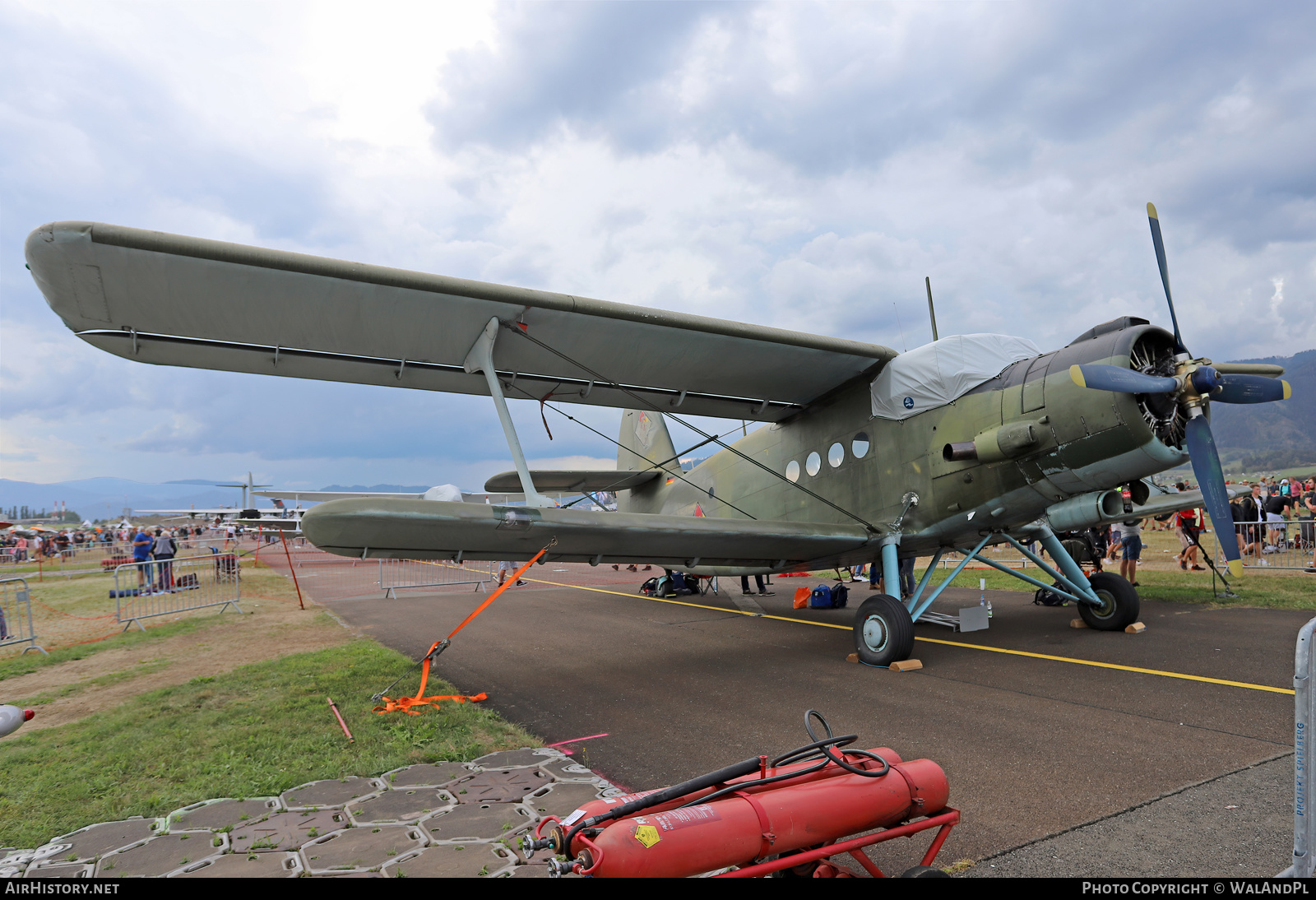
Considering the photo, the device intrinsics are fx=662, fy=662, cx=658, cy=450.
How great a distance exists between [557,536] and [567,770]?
108 inches

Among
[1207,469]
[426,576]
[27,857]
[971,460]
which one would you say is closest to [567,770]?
[27,857]

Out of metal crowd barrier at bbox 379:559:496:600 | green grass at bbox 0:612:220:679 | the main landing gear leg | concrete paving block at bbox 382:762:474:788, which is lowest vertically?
metal crowd barrier at bbox 379:559:496:600

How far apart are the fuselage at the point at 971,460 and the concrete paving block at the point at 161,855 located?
7.04m

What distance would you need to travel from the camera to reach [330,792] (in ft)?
13.8

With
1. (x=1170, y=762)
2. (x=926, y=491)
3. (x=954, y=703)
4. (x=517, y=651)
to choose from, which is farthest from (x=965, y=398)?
(x=517, y=651)

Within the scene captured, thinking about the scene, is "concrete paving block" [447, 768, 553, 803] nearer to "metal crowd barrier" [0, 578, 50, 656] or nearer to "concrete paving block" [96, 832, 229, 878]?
"concrete paving block" [96, 832, 229, 878]

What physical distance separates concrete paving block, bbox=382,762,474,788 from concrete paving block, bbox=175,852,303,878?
3.28 feet

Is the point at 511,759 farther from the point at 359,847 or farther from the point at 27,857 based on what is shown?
the point at 27,857

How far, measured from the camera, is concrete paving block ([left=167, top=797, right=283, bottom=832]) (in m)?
3.76

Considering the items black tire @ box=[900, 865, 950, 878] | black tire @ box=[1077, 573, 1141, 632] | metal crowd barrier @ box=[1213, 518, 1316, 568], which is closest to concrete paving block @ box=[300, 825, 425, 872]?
black tire @ box=[900, 865, 950, 878]

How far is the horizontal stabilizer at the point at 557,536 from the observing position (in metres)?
5.91

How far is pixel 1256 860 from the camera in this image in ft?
9.62

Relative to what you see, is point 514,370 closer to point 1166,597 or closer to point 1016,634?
point 1016,634

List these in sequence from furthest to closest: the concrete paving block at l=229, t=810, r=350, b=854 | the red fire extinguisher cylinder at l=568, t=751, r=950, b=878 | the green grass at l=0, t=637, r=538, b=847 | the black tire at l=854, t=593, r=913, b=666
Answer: the black tire at l=854, t=593, r=913, b=666 → the green grass at l=0, t=637, r=538, b=847 → the concrete paving block at l=229, t=810, r=350, b=854 → the red fire extinguisher cylinder at l=568, t=751, r=950, b=878
